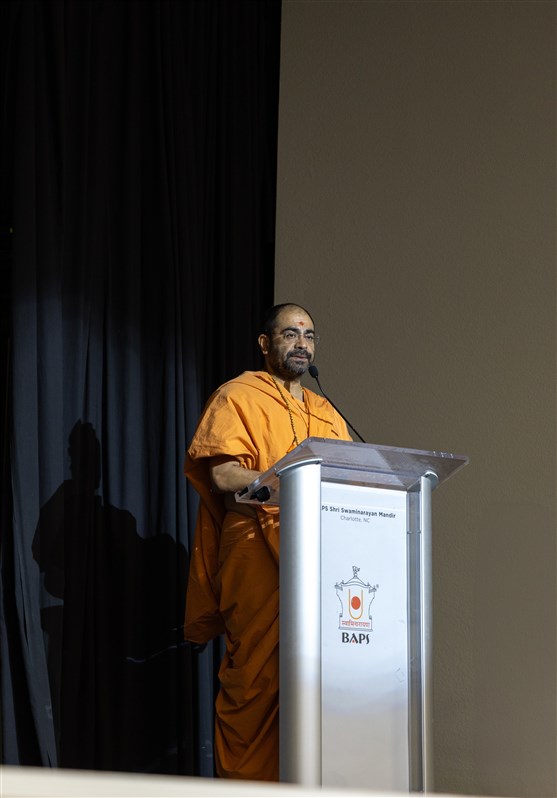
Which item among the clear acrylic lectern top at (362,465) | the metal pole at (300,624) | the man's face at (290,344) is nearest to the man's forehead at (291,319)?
the man's face at (290,344)

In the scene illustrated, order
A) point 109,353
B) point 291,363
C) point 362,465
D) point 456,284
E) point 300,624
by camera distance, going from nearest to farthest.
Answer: point 300,624
point 362,465
point 291,363
point 109,353
point 456,284

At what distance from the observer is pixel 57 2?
3332 millimetres

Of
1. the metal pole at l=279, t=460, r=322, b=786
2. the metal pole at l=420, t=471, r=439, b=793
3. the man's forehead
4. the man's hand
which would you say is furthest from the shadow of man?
the metal pole at l=420, t=471, r=439, b=793

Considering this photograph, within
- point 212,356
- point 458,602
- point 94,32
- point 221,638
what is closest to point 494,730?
point 458,602

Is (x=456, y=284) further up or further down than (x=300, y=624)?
further up

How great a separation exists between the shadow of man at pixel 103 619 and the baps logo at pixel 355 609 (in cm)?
103

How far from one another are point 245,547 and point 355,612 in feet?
1.65

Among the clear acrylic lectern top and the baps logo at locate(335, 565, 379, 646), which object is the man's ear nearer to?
the clear acrylic lectern top

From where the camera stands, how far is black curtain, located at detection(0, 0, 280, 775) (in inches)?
124

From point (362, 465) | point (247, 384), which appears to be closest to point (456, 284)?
point (247, 384)

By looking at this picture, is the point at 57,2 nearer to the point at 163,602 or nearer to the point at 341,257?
the point at 341,257

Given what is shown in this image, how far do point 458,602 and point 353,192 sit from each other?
1474mm

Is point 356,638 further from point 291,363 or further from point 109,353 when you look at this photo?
point 109,353

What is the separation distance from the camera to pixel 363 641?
8.05 ft
